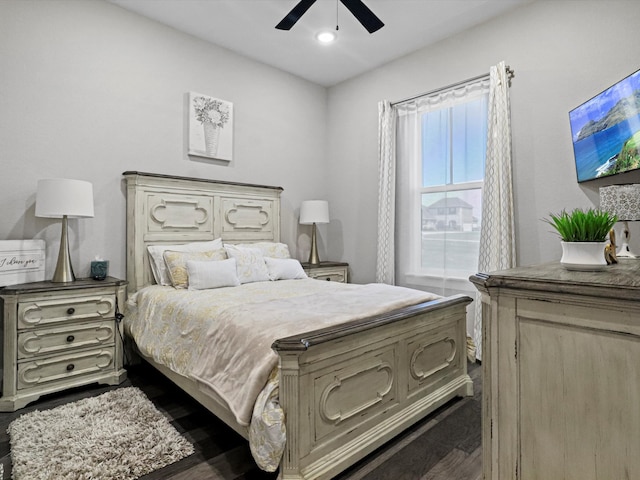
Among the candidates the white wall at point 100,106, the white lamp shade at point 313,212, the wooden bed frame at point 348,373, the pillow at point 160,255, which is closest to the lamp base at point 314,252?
the white lamp shade at point 313,212

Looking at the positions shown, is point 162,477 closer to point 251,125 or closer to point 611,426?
point 611,426

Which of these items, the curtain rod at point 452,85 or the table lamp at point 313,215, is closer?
the curtain rod at point 452,85

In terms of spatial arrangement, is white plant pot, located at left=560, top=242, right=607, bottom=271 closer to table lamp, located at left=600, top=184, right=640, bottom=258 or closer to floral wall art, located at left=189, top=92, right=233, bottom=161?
table lamp, located at left=600, top=184, right=640, bottom=258

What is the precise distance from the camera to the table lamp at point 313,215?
13.7ft

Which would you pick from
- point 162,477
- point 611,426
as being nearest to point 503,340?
point 611,426

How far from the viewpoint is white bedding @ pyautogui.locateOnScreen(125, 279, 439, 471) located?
1555 mm

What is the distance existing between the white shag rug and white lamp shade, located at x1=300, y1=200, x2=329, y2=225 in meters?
2.44

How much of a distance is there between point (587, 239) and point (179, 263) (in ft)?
8.66

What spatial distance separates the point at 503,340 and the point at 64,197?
2.81 metres

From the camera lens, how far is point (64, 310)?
8.10 ft

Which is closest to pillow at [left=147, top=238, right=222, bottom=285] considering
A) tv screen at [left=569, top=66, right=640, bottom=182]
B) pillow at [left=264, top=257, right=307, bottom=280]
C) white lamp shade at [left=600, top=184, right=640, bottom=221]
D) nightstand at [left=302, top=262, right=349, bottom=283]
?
pillow at [left=264, top=257, right=307, bottom=280]

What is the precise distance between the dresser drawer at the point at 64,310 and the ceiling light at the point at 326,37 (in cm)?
299

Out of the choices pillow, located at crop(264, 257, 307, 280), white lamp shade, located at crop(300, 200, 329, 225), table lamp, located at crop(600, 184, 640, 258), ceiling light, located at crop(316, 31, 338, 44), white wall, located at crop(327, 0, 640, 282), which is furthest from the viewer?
white lamp shade, located at crop(300, 200, 329, 225)

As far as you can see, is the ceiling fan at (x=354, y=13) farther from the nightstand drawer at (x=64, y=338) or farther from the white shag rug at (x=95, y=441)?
the white shag rug at (x=95, y=441)
